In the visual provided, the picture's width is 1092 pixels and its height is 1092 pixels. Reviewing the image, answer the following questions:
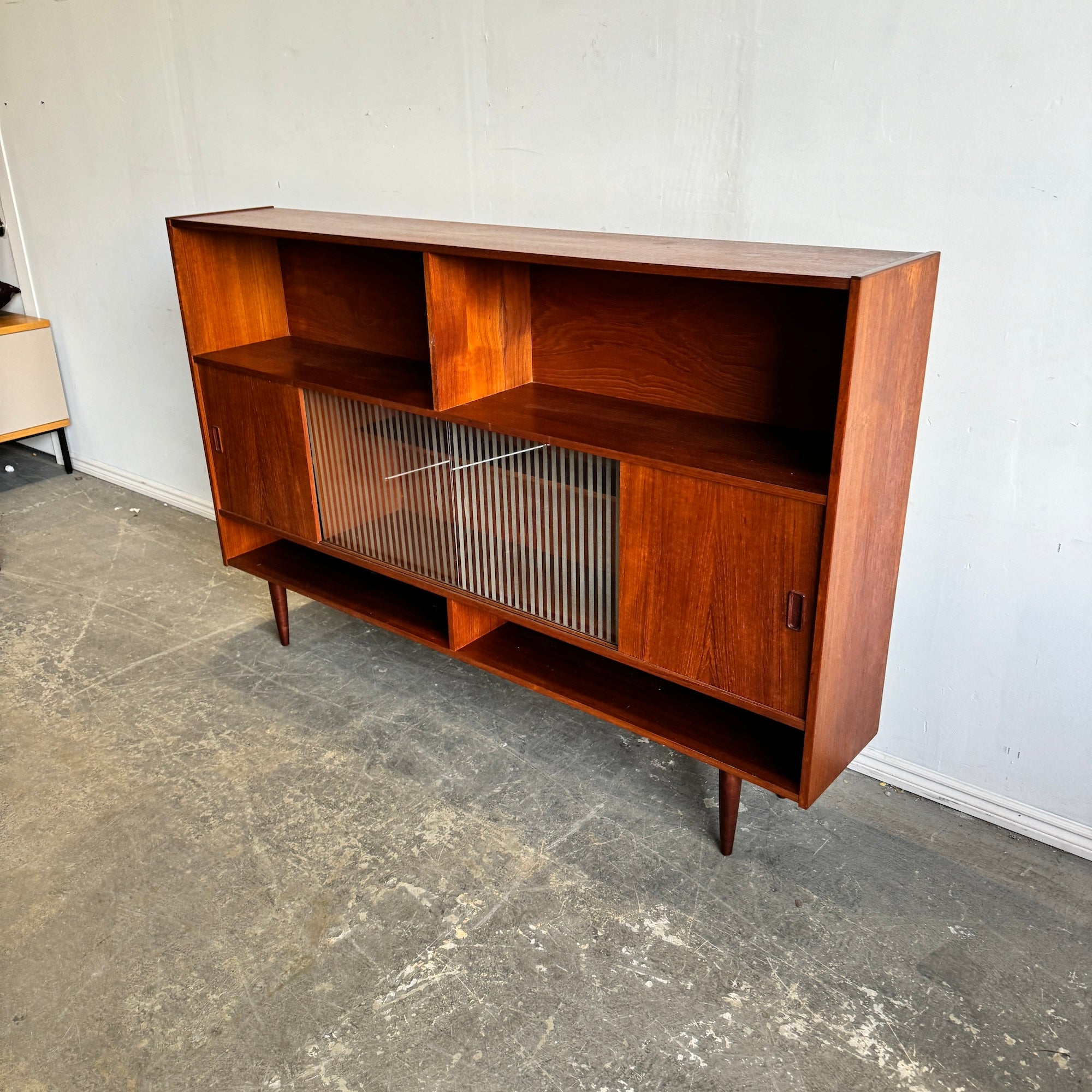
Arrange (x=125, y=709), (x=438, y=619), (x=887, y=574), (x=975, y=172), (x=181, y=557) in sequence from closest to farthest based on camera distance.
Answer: (x=975, y=172), (x=887, y=574), (x=438, y=619), (x=125, y=709), (x=181, y=557)

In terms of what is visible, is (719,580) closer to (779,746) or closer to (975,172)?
(779,746)

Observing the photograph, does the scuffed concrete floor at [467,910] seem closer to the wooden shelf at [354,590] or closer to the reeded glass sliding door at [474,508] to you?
the wooden shelf at [354,590]

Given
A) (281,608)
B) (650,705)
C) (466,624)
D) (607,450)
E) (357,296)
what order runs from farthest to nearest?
(281,608), (357,296), (466,624), (650,705), (607,450)

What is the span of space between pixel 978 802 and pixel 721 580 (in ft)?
2.89

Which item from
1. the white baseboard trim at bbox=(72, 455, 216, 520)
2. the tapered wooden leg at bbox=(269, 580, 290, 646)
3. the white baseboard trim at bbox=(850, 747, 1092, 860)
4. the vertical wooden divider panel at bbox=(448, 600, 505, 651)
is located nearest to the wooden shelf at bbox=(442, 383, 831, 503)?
the vertical wooden divider panel at bbox=(448, 600, 505, 651)

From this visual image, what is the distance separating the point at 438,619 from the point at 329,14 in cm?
162

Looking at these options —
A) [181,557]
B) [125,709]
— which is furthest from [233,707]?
[181,557]

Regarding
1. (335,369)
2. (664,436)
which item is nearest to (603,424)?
(664,436)

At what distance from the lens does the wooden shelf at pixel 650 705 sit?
6.25ft

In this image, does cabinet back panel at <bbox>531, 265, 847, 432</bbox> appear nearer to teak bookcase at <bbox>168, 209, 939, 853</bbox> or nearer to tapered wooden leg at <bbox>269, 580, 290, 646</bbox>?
teak bookcase at <bbox>168, 209, 939, 853</bbox>

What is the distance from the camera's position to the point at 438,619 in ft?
8.13

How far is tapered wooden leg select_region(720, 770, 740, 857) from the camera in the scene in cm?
199

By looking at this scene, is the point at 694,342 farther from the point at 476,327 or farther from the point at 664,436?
the point at 476,327

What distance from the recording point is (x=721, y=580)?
177cm
